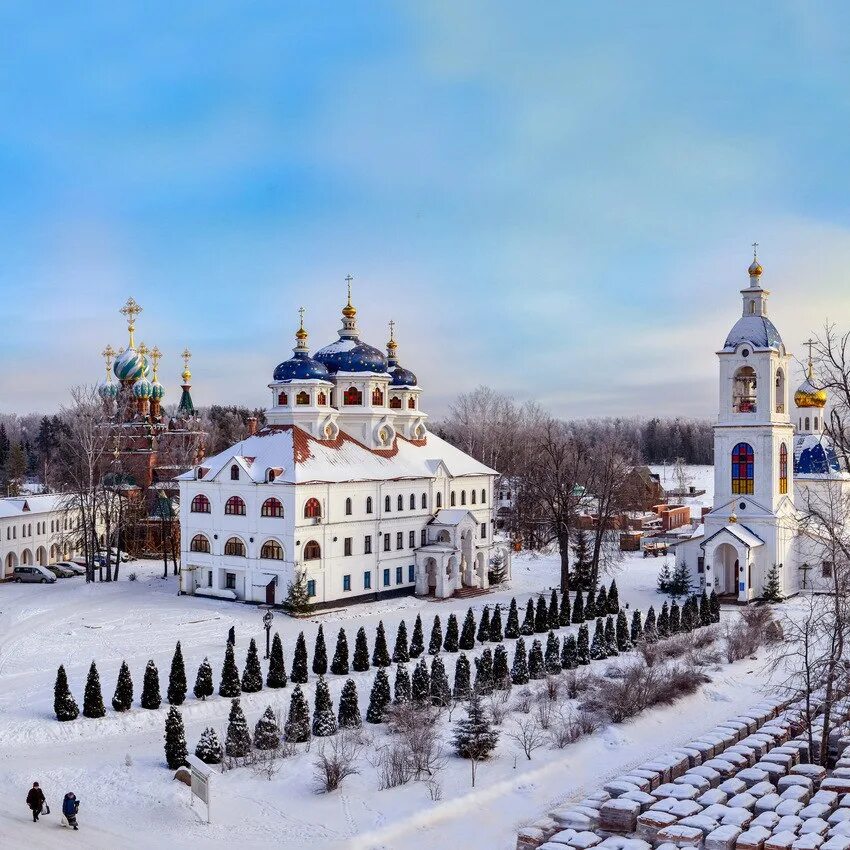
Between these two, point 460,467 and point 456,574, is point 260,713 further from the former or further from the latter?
point 460,467

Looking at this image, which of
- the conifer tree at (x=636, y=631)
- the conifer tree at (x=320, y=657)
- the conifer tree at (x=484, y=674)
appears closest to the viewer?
the conifer tree at (x=484, y=674)

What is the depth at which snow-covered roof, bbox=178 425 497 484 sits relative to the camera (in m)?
38.7

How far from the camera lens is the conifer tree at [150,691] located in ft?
79.7

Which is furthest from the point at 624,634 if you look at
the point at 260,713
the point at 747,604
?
the point at 260,713

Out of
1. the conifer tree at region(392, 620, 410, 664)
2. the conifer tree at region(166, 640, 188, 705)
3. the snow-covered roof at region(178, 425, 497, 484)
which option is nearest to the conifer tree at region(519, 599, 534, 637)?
the conifer tree at region(392, 620, 410, 664)

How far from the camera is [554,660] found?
29.0 meters

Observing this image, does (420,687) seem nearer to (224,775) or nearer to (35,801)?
(224,775)

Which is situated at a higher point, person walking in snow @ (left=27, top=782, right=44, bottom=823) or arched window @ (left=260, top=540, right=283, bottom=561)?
arched window @ (left=260, top=540, right=283, bottom=561)

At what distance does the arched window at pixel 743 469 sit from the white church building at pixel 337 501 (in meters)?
10.9

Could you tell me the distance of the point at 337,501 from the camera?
129 ft

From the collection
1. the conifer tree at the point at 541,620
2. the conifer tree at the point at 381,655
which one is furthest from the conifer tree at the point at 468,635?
the conifer tree at the point at 541,620

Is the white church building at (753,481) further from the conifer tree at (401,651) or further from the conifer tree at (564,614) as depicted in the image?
the conifer tree at (401,651)

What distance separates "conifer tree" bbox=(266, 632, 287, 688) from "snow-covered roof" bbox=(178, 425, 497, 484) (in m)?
11.3

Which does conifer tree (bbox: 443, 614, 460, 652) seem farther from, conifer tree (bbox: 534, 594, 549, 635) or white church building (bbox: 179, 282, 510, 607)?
white church building (bbox: 179, 282, 510, 607)
